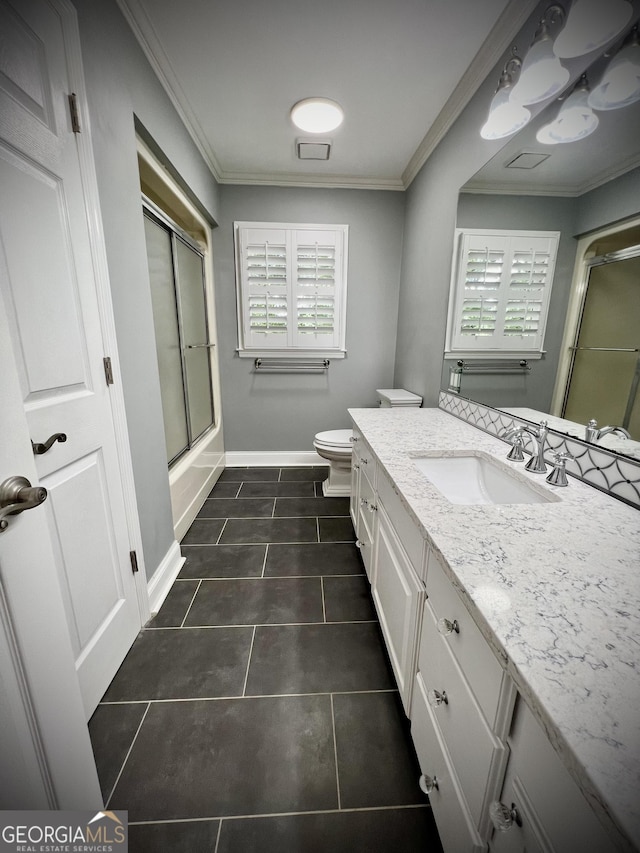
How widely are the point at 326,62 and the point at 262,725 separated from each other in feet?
9.22

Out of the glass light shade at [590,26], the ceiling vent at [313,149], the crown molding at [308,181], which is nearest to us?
A: the glass light shade at [590,26]

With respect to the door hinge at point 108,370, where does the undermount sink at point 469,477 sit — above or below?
below

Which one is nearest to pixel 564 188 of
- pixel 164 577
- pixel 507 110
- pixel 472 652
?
pixel 507 110

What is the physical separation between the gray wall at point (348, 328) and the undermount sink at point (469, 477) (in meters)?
1.88

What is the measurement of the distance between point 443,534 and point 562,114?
1.47 meters

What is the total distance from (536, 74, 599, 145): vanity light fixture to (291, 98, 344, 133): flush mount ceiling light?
1.24 metres

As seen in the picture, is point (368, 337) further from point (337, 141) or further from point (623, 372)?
point (623, 372)

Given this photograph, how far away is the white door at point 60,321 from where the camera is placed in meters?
0.82

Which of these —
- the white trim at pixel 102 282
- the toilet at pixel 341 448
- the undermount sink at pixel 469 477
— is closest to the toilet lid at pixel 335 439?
the toilet at pixel 341 448

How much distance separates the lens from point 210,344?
2838 mm

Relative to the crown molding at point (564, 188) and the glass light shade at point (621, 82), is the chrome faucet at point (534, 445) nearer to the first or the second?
the crown molding at point (564, 188)

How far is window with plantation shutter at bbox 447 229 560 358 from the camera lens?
1254 mm

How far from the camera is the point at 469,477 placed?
4.49ft

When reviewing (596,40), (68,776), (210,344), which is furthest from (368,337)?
(68,776)
